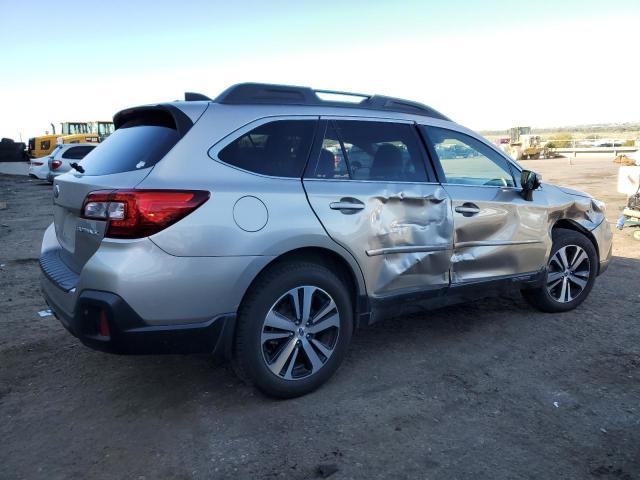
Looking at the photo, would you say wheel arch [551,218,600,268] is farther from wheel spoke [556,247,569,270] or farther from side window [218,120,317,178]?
side window [218,120,317,178]

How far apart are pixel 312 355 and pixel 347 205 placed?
956 mm

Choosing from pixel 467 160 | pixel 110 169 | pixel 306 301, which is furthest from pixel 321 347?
pixel 467 160

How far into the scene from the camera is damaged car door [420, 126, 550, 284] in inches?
156

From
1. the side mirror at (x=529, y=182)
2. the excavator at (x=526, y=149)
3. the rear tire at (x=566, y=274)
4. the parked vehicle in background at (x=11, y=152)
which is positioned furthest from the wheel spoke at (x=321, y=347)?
the excavator at (x=526, y=149)

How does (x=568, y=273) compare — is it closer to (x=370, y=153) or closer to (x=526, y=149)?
(x=370, y=153)

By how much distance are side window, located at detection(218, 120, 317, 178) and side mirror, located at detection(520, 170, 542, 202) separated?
6.17 feet

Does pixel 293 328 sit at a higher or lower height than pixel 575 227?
lower

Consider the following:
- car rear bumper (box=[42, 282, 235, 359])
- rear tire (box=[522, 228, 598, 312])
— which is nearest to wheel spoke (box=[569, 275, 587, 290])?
rear tire (box=[522, 228, 598, 312])

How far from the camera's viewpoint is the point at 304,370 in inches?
131

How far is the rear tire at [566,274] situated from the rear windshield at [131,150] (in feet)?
11.1

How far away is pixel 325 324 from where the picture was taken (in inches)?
131

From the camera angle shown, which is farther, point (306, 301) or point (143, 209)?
point (306, 301)

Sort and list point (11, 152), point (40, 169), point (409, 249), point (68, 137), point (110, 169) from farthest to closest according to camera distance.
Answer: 1. point (11, 152)
2. point (68, 137)
3. point (40, 169)
4. point (409, 249)
5. point (110, 169)

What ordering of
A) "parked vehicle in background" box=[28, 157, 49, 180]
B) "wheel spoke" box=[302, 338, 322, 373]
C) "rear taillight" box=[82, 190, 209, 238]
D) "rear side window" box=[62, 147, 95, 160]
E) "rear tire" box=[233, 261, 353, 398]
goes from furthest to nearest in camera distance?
1. "parked vehicle in background" box=[28, 157, 49, 180]
2. "rear side window" box=[62, 147, 95, 160]
3. "wheel spoke" box=[302, 338, 322, 373]
4. "rear tire" box=[233, 261, 353, 398]
5. "rear taillight" box=[82, 190, 209, 238]
